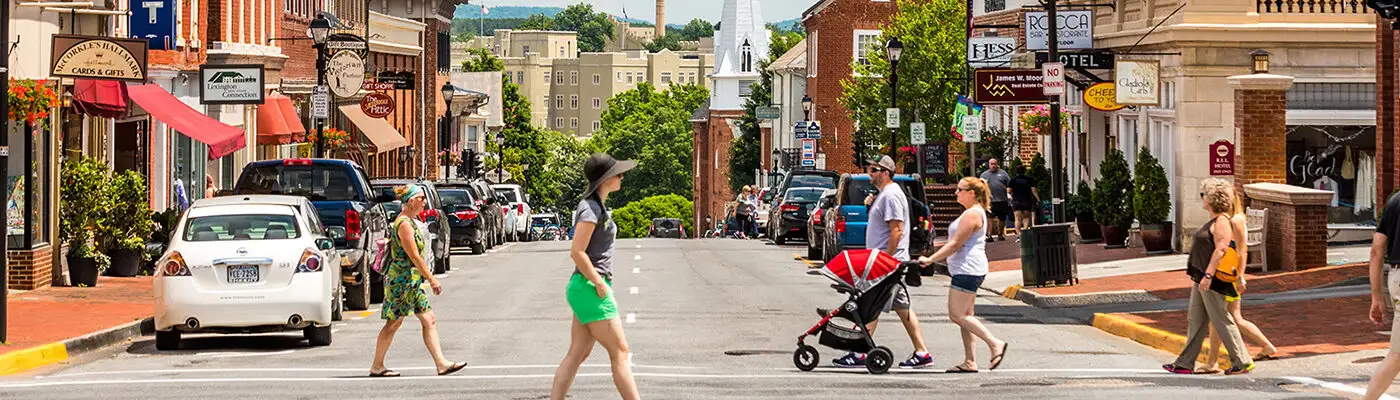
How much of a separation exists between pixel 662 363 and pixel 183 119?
17002mm

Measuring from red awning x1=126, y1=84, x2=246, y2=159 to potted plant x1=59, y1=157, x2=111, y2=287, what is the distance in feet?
12.7

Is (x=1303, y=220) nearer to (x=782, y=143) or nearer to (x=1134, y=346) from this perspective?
(x=1134, y=346)

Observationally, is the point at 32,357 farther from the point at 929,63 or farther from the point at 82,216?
the point at 929,63

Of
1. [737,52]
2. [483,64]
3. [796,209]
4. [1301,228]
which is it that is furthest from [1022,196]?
[737,52]

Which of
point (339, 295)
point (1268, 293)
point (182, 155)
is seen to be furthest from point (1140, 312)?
point (182, 155)

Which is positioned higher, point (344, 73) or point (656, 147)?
point (656, 147)

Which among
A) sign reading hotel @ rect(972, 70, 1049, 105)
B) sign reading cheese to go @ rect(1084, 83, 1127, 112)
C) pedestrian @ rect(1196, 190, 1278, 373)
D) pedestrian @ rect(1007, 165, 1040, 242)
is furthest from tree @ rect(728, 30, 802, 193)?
pedestrian @ rect(1196, 190, 1278, 373)

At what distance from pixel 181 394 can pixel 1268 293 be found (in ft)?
44.2

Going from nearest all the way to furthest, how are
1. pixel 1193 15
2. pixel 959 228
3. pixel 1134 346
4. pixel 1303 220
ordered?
1. pixel 959 228
2. pixel 1134 346
3. pixel 1303 220
4. pixel 1193 15

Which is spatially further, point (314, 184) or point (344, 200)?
point (314, 184)

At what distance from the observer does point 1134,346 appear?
18.8 meters

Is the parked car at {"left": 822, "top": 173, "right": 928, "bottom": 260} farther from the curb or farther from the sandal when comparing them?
the sandal

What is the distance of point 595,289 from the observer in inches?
455

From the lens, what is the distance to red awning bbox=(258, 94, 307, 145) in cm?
4488
